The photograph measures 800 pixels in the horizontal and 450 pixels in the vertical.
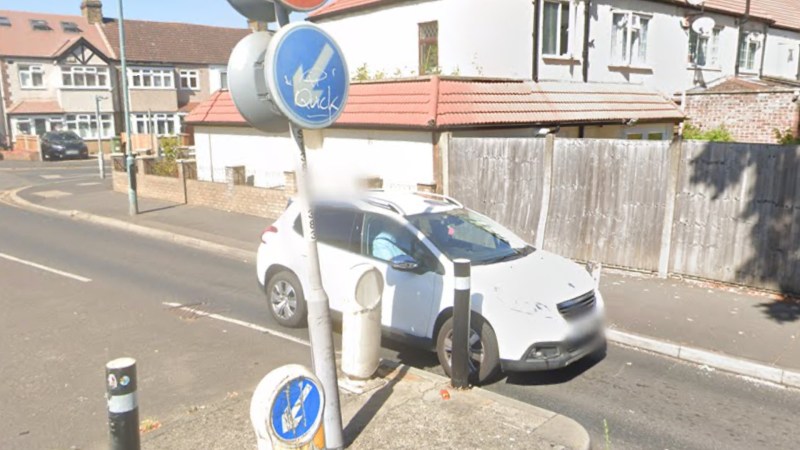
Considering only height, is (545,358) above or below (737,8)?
below

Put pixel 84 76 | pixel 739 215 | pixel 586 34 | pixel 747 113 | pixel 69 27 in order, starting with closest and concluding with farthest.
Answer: pixel 739 215 → pixel 586 34 → pixel 747 113 → pixel 84 76 → pixel 69 27

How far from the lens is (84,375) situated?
585 cm

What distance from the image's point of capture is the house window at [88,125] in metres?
39.5

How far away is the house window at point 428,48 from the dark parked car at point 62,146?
2704cm

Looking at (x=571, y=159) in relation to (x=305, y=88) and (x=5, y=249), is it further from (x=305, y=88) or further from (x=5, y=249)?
(x=5, y=249)

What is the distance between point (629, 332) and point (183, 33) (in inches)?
1762

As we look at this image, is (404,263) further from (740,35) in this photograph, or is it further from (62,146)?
(62,146)

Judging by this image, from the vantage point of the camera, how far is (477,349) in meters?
5.51

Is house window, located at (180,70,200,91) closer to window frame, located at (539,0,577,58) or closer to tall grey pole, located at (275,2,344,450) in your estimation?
window frame, located at (539,0,577,58)

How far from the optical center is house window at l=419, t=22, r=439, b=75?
49.7ft

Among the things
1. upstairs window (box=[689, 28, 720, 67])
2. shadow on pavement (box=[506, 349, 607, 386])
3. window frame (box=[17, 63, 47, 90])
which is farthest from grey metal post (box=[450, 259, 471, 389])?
window frame (box=[17, 63, 47, 90])

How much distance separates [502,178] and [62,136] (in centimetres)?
3270

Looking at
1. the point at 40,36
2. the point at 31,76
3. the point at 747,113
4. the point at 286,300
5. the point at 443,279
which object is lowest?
the point at 286,300

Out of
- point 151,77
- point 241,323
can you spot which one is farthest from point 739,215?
point 151,77
